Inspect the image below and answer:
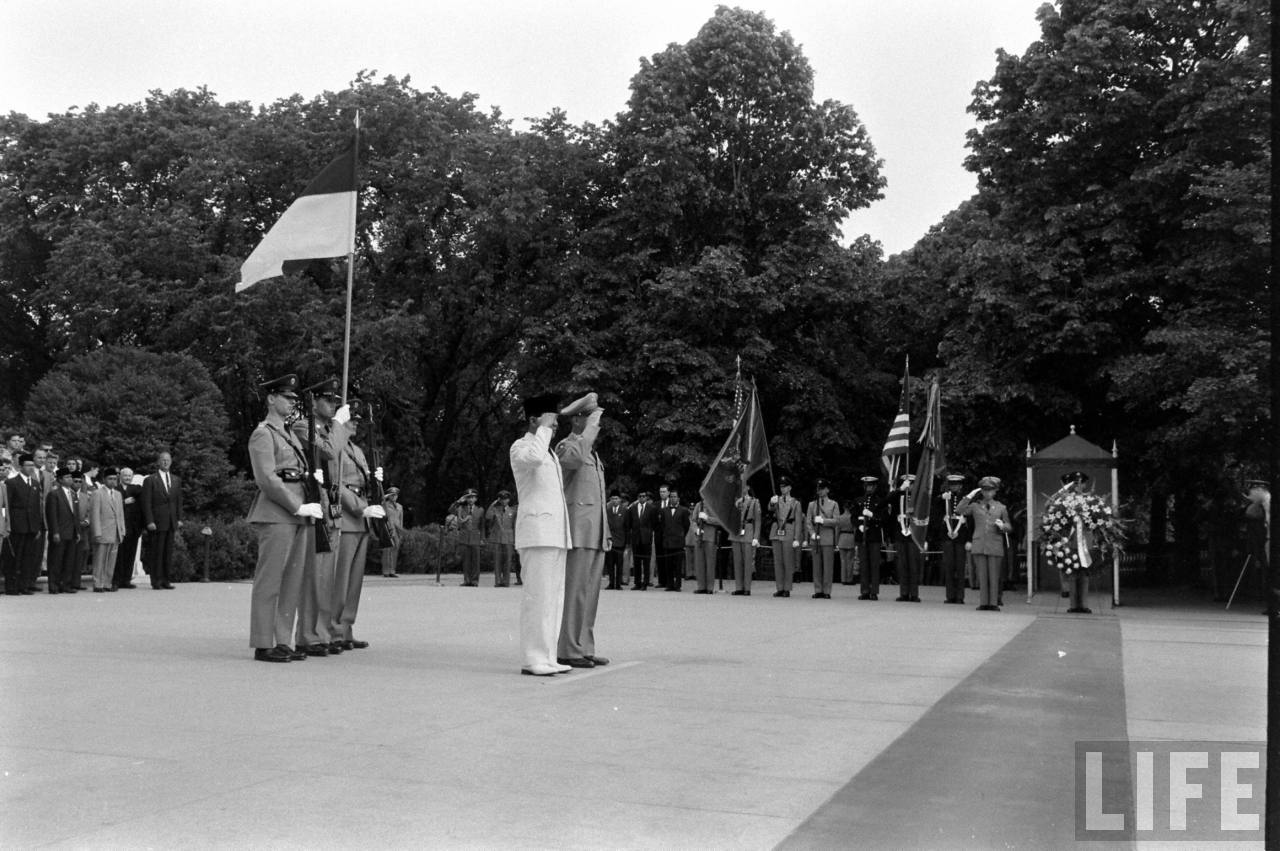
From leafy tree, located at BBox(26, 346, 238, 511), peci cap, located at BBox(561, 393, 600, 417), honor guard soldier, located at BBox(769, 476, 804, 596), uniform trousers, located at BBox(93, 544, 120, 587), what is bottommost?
uniform trousers, located at BBox(93, 544, 120, 587)

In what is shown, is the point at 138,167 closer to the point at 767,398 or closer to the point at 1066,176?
the point at 767,398

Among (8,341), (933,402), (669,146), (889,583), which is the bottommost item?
(889,583)

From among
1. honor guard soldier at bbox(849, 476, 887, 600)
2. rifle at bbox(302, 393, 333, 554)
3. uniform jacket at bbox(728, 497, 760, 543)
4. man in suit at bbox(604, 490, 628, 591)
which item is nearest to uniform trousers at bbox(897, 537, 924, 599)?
honor guard soldier at bbox(849, 476, 887, 600)

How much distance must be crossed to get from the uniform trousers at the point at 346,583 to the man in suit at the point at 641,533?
49.3 ft

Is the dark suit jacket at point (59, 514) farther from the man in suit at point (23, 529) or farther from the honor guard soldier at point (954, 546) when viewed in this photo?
the honor guard soldier at point (954, 546)

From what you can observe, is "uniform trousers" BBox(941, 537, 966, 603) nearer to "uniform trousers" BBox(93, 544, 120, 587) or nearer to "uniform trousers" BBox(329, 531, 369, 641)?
"uniform trousers" BBox(329, 531, 369, 641)

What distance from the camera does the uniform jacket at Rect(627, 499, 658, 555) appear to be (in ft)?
88.5

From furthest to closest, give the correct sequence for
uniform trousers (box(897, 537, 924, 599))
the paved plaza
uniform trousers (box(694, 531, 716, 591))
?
uniform trousers (box(694, 531, 716, 591)), uniform trousers (box(897, 537, 924, 599)), the paved plaza

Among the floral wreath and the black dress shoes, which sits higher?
the floral wreath

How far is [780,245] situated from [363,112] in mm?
13542

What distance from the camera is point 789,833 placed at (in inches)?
200

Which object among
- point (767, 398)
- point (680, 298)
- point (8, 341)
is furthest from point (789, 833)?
point (8, 341)

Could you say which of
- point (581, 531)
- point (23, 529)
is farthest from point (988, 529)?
point (23, 529)

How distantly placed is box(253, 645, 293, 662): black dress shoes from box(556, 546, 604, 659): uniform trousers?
7.06ft
